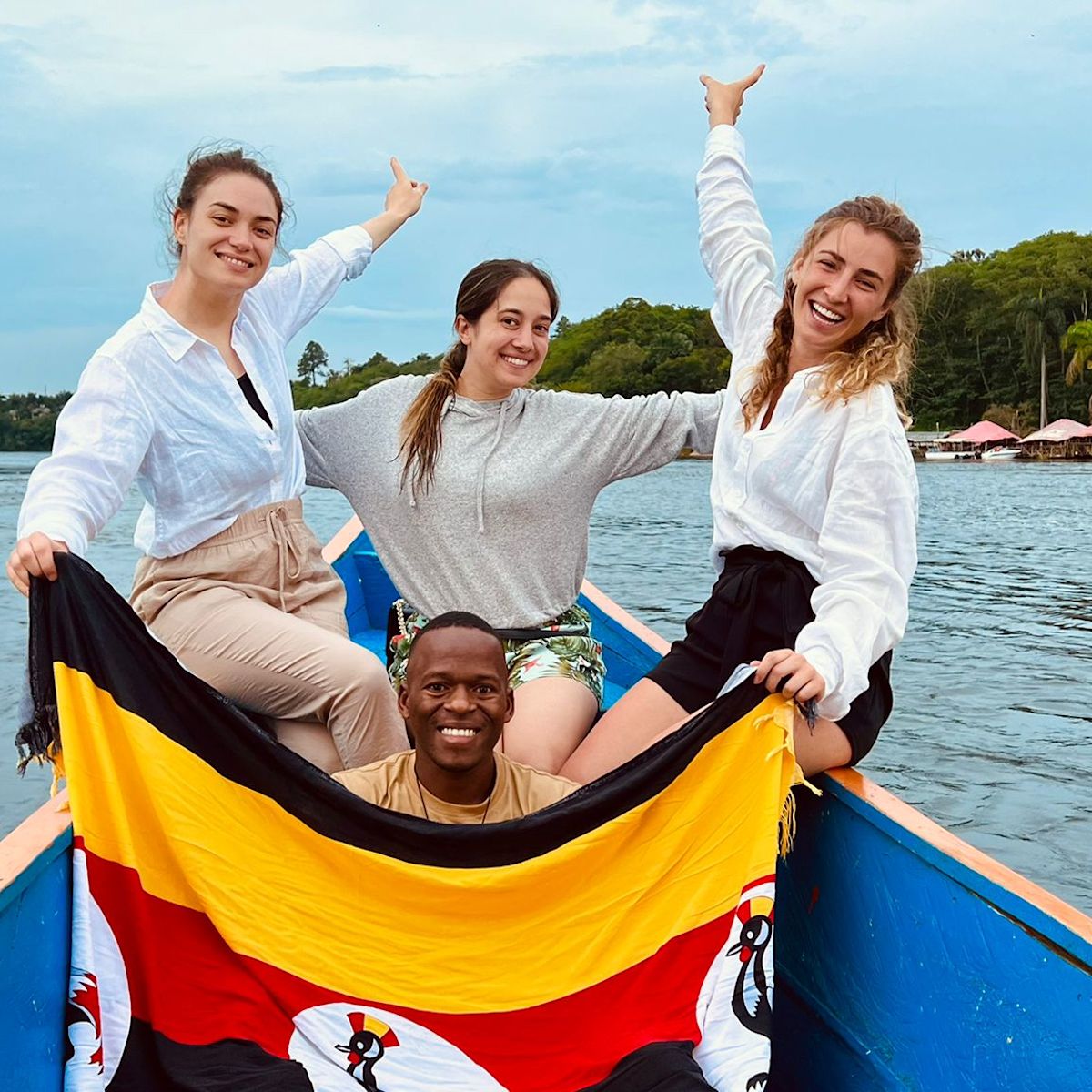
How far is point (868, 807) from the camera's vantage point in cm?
251

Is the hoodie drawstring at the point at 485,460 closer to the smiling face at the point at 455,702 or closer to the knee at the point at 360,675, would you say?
the knee at the point at 360,675

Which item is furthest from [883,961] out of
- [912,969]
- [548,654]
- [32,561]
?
[32,561]

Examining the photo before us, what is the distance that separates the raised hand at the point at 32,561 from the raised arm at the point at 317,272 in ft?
3.67

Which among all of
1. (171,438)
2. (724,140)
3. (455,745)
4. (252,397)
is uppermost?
(724,140)

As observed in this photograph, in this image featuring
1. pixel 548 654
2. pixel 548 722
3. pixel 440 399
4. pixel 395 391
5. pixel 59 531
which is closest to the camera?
pixel 59 531

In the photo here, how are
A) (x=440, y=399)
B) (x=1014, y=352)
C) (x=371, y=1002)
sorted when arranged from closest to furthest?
(x=371, y=1002), (x=440, y=399), (x=1014, y=352)

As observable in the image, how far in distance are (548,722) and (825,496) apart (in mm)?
851

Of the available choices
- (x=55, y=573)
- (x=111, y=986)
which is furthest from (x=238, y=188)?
(x=111, y=986)

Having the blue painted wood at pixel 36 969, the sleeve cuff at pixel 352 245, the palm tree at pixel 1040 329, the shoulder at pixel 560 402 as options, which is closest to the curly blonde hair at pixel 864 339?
the shoulder at pixel 560 402

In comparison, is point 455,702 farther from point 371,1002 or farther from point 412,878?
point 371,1002

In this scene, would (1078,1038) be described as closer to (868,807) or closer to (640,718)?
(868,807)

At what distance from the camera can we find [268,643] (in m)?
2.92

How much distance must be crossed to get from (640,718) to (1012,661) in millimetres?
10541

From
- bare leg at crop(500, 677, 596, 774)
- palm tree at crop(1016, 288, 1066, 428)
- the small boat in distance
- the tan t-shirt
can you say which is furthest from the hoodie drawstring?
palm tree at crop(1016, 288, 1066, 428)
